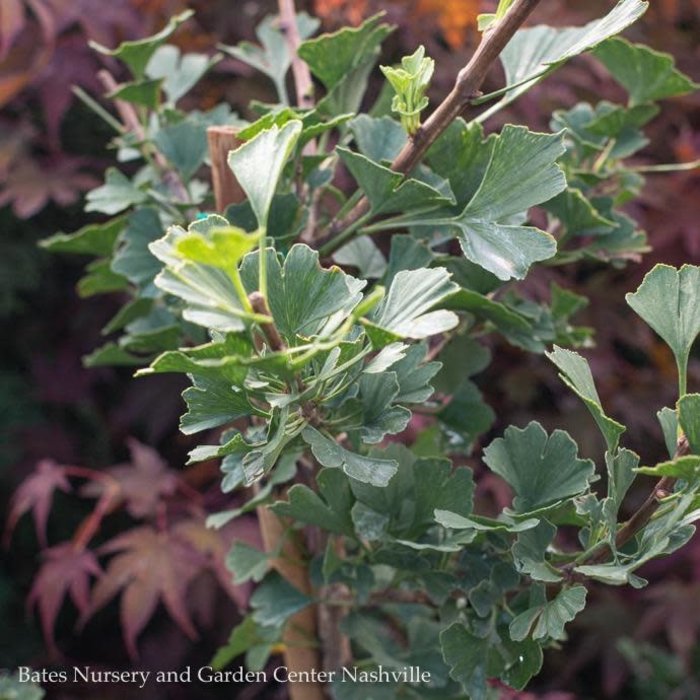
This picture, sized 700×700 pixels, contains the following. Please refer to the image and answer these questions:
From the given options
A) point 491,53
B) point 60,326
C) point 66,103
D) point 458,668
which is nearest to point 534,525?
point 458,668

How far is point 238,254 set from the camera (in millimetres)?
300

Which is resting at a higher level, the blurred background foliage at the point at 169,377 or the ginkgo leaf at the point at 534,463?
the ginkgo leaf at the point at 534,463

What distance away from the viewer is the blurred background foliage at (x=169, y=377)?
1097mm

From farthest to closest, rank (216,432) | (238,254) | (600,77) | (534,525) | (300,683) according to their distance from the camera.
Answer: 1. (600,77)
2. (216,432)
3. (300,683)
4. (534,525)
5. (238,254)

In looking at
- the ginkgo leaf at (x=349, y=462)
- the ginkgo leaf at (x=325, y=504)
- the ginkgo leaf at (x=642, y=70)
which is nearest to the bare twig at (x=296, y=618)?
the ginkgo leaf at (x=325, y=504)

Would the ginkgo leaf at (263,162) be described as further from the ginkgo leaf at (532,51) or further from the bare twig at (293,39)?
the bare twig at (293,39)

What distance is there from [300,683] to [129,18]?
0.78 m

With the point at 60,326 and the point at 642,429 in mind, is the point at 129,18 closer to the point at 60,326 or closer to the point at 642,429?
the point at 60,326

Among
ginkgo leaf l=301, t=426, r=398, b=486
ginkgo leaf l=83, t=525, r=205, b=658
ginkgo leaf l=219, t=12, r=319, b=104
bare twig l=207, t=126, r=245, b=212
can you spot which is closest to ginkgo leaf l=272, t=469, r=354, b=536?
ginkgo leaf l=301, t=426, r=398, b=486

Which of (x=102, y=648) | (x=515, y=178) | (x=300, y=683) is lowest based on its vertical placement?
(x=102, y=648)

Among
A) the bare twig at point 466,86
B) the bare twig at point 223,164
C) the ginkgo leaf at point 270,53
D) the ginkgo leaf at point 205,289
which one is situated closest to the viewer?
the ginkgo leaf at point 205,289

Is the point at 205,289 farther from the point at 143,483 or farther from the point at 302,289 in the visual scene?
the point at 143,483

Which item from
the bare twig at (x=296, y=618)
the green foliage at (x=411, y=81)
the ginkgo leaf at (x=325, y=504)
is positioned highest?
the green foliage at (x=411, y=81)

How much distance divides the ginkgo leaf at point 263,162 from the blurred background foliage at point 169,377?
0.72m
